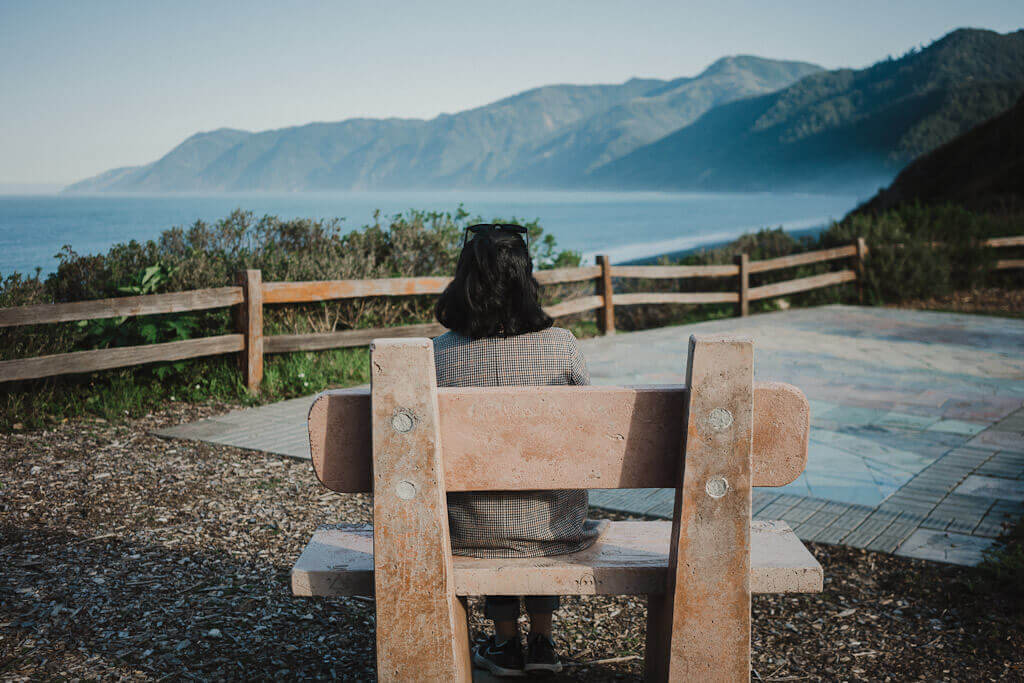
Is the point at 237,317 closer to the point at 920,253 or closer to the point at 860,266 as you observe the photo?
the point at 860,266

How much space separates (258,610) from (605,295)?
786 cm

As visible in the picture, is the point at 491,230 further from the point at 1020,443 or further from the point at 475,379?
the point at 1020,443

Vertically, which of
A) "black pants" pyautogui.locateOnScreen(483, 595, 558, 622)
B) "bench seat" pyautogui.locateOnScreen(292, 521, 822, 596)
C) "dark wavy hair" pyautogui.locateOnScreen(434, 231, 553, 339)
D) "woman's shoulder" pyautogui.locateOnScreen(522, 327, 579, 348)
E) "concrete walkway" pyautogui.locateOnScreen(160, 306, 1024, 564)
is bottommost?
"concrete walkway" pyautogui.locateOnScreen(160, 306, 1024, 564)

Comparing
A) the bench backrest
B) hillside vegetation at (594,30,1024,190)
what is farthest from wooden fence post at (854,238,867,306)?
hillside vegetation at (594,30,1024,190)

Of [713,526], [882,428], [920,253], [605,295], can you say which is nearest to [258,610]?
[713,526]

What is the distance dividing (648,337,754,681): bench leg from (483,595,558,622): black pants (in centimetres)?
76

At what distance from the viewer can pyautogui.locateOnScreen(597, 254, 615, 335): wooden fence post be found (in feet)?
34.2

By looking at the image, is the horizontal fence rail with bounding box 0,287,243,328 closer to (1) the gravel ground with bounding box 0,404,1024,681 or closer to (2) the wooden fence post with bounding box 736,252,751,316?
(1) the gravel ground with bounding box 0,404,1024,681

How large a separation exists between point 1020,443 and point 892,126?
6479 inches

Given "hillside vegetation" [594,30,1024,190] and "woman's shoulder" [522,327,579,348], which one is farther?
"hillside vegetation" [594,30,1024,190]

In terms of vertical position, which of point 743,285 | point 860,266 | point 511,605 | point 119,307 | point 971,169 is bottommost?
point 511,605

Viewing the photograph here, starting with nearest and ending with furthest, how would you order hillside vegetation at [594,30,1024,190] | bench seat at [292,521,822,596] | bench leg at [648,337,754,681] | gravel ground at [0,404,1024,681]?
bench leg at [648,337,754,681] → bench seat at [292,521,822,596] → gravel ground at [0,404,1024,681] → hillside vegetation at [594,30,1024,190]

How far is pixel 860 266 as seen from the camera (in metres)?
13.2

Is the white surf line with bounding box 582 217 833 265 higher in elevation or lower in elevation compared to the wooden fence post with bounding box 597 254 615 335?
higher
